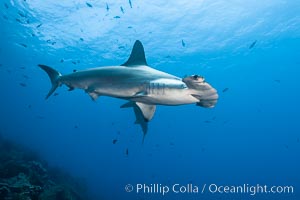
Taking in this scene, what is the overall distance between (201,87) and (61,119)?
327 feet

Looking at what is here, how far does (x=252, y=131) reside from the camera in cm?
11688

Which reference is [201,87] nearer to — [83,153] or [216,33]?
[216,33]

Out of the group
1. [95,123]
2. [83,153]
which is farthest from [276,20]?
[83,153]

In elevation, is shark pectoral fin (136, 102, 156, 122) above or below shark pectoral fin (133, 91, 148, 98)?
below

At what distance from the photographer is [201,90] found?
4035 mm

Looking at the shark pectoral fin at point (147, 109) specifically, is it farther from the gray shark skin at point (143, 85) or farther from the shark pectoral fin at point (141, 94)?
the shark pectoral fin at point (141, 94)

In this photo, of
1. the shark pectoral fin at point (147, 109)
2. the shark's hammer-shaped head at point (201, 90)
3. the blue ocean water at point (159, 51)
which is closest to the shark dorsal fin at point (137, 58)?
the shark pectoral fin at point (147, 109)

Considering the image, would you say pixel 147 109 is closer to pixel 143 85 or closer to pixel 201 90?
pixel 143 85

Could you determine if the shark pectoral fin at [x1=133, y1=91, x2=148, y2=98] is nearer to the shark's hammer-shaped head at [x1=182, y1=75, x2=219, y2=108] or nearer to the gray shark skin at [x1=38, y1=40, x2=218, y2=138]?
the gray shark skin at [x1=38, y1=40, x2=218, y2=138]

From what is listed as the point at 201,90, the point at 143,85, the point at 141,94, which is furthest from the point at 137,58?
the point at 201,90

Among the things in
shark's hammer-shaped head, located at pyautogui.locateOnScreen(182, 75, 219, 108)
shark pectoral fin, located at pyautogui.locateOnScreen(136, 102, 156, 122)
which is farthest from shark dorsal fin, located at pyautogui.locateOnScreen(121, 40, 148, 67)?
shark's hammer-shaped head, located at pyautogui.locateOnScreen(182, 75, 219, 108)

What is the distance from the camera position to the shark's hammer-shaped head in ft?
12.4

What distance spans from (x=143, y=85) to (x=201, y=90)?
3.92 ft

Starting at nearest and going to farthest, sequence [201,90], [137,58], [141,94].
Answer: [201,90] < [141,94] < [137,58]
